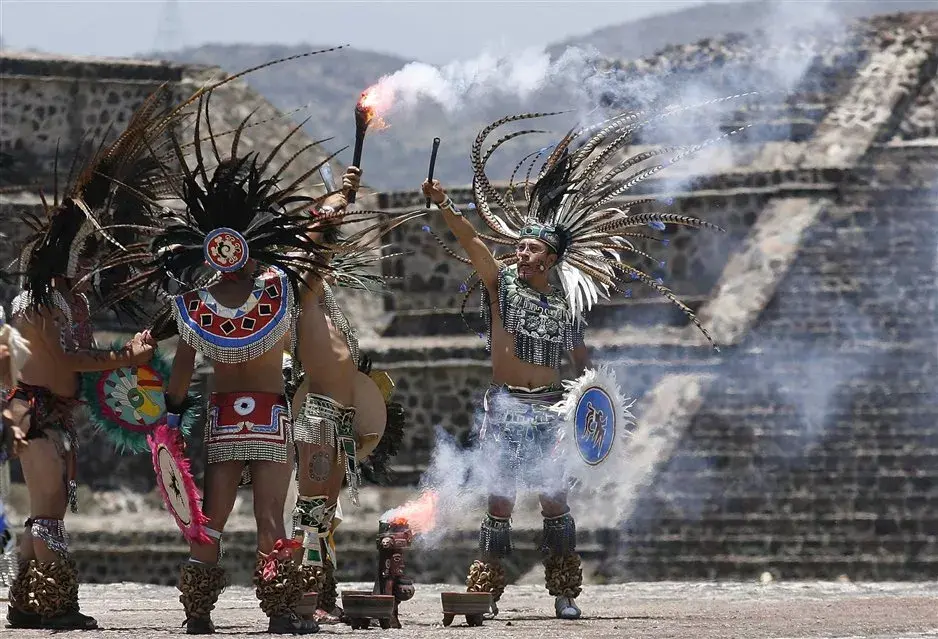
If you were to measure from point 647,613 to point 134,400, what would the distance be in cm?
335

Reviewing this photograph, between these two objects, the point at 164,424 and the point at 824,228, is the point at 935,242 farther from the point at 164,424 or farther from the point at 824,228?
the point at 164,424

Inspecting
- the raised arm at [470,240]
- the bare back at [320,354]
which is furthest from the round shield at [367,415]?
the raised arm at [470,240]

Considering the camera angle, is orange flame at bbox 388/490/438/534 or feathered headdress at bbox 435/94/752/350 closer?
orange flame at bbox 388/490/438/534

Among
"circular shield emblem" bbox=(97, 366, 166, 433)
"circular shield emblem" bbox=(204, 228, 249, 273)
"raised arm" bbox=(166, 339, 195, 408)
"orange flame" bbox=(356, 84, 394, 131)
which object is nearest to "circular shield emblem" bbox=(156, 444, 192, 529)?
"raised arm" bbox=(166, 339, 195, 408)

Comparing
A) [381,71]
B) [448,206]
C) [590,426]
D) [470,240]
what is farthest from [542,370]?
[381,71]

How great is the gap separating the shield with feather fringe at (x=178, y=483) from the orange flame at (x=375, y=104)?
7.13 feet

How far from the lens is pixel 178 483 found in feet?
33.7

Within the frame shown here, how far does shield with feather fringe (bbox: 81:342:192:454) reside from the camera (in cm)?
1100

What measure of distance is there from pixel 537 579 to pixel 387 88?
7.02 m

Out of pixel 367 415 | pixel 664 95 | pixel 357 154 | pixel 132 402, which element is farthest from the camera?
pixel 664 95

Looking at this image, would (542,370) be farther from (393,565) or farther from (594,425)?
(393,565)

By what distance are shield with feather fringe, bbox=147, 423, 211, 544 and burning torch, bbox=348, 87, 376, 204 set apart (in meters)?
1.75

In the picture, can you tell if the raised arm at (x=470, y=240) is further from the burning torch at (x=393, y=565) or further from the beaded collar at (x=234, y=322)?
the burning torch at (x=393, y=565)

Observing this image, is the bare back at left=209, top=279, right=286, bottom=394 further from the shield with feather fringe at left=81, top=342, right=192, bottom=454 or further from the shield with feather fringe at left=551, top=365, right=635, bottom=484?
the shield with feather fringe at left=551, top=365, right=635, bottom=484
